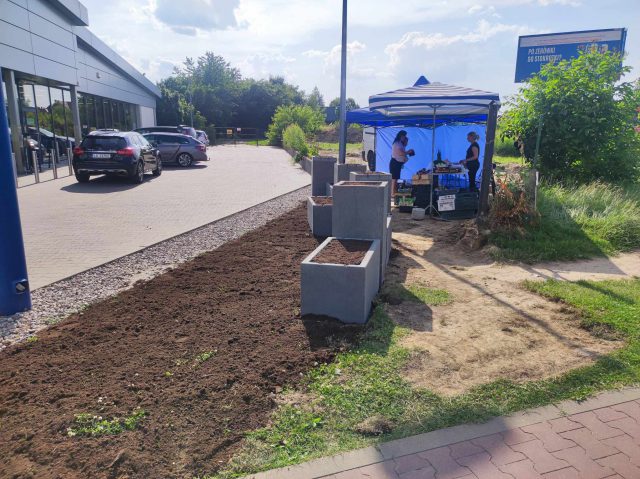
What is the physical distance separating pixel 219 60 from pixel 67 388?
98940mm

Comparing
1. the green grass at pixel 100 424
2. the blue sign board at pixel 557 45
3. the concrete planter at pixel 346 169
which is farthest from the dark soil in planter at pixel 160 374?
the blue sign board at pixel 557 45

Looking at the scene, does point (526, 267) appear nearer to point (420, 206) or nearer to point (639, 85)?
point (420, 206)

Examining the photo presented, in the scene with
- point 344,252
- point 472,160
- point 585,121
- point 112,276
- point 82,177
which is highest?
point 585,121

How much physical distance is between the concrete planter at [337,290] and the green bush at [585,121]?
26.8 feet

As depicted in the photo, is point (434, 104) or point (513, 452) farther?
point (434, 104)

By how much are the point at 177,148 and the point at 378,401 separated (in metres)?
21.5

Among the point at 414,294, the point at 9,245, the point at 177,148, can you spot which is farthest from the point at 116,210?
the point at 177,148

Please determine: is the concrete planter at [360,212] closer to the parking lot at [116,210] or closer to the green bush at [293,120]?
the parking lot at [116,210]

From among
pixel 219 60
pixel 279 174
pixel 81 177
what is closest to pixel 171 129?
pixel 279 174

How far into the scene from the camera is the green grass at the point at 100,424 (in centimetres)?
303

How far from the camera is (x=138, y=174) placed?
635 inches

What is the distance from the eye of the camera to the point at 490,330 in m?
4.56

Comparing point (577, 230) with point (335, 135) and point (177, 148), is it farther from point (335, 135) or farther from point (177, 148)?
point (335, 135)

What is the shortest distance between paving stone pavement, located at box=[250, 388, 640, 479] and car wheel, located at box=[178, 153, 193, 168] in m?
21.9
